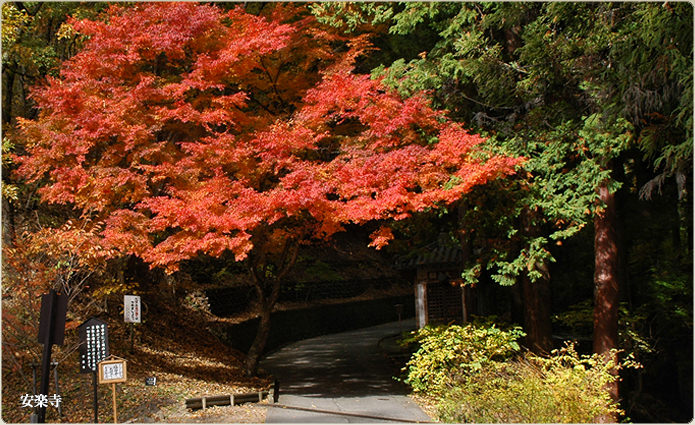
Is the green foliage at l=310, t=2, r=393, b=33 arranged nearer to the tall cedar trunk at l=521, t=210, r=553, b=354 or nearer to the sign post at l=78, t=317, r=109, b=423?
the tall cedar trunk at l=521, t=210, r=553, b=354

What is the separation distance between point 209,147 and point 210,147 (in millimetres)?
22

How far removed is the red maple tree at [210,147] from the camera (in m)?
10.8

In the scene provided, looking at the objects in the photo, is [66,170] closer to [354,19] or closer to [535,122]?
[354,19]

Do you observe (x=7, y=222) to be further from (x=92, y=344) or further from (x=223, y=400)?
(x=223, y=400)

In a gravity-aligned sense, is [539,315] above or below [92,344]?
below

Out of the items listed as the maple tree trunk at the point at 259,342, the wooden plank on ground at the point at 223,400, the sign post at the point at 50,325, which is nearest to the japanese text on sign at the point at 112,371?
the sign post at the point at 50,325

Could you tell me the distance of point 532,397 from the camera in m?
8.21

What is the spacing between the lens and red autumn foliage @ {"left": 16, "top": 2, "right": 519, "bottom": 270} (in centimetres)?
1078

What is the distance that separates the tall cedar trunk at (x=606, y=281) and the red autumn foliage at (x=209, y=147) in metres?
2.00

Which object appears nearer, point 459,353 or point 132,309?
point 132,309

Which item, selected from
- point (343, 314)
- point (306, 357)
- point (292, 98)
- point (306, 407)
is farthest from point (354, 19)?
point (343, 314)

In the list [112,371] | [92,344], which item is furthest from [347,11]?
[112,371]

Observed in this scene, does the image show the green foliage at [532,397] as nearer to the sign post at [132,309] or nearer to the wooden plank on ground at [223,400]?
the wooden plank on ground at [223,400]

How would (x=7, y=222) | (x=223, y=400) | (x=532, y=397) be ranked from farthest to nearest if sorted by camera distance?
(x=7, y=222)
(x=223, y=400)
(x=532, y=397)
